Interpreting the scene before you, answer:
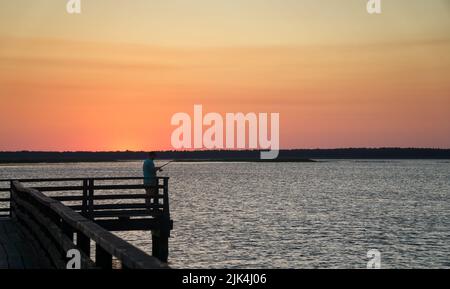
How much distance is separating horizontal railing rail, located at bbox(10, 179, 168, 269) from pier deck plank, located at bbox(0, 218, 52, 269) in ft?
0.72

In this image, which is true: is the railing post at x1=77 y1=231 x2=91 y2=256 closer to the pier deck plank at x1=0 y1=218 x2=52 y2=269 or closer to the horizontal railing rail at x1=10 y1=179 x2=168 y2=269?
the horizontal railing rail at x1=10 y1=179 x2=168 y2=269

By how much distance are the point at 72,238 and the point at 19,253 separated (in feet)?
7.65

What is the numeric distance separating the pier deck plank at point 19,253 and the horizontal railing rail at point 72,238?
22 centimetres

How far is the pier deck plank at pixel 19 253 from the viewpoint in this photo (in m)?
Result: 10.6

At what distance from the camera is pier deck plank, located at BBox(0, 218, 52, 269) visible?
34.9 ft

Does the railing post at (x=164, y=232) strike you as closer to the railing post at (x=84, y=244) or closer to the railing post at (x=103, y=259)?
the railing post at (x=84, y=244)

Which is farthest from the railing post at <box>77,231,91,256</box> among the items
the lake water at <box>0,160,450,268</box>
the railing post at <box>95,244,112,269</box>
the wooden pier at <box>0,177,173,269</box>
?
the lake water at <box>0,160,450,268</box>

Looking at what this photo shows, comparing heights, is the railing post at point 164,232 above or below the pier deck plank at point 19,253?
below

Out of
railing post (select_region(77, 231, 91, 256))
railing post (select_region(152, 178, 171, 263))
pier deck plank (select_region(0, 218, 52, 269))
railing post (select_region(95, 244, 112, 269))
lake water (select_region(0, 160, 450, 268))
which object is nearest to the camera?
railing post (select_region(95, 244, 112, 269))

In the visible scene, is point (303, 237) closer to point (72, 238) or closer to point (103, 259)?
point (72, 238)

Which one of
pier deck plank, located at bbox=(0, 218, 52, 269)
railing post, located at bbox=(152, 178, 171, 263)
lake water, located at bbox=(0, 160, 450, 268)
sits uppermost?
pier deck plank, located at bbox=(0, 218, 52, 269)

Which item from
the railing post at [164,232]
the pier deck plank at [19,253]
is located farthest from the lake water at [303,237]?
the pier deck plank at [19,253]
